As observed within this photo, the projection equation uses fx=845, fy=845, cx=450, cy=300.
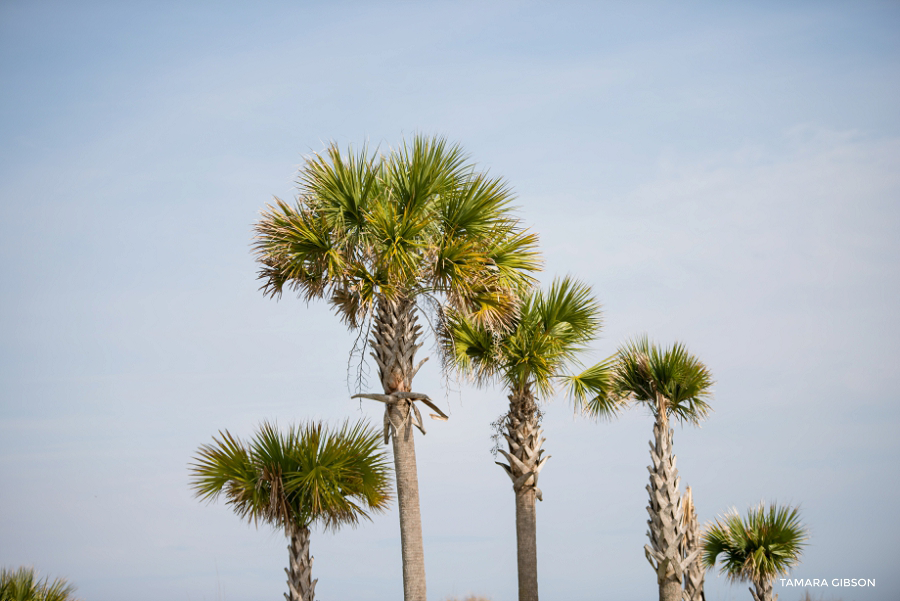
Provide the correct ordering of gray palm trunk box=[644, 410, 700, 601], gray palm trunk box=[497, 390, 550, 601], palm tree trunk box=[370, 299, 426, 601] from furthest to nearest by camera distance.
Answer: gray palm trunk box=[497, 390, 550, 601] → gray palm trunk box=[644, 410, 700, 601] → palm tree trunk box=[370, 299, 426, 601]

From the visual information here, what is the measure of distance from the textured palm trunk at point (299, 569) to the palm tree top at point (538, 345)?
4.61 meters

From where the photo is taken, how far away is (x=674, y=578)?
15781 mm

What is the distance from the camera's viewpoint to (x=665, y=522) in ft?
51.8

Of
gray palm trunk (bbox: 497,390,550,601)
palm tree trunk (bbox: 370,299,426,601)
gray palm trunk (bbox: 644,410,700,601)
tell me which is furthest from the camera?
gray palm trunk (bbox: 497,390,550,601)

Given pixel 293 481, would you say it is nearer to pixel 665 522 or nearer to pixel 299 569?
pixel 299 569

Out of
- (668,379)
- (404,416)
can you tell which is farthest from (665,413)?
(404,416)

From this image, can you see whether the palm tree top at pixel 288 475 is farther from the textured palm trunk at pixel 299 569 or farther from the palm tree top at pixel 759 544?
the palm tree top at pixel 759 544

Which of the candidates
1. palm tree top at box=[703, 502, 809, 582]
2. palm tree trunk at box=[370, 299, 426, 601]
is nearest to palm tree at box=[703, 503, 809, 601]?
palm tree top at box=[703, 502, 809, 582]

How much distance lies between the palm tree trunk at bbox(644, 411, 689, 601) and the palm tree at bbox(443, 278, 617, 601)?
154 cm

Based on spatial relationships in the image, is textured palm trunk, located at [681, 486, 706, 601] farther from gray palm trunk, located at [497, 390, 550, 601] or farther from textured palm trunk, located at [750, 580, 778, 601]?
gray palm trunk, located at [497, 390, 550, 601]

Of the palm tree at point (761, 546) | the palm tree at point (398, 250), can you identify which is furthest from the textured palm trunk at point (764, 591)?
the palm tree at point (398, 250)

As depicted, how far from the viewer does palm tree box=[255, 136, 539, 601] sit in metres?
13.1

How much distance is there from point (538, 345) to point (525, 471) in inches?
100

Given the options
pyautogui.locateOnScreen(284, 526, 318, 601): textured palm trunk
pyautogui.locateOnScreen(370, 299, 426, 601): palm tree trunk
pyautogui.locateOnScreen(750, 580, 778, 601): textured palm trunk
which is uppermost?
pyautogui.locateOnScreen(370, 299, 426, 601): palm tree trunk
